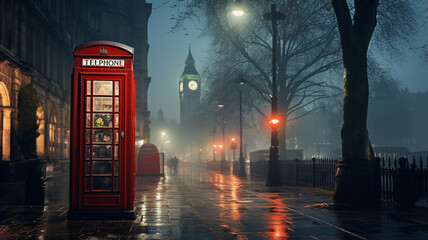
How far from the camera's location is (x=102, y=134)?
8953 millimetres

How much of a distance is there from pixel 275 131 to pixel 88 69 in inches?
529

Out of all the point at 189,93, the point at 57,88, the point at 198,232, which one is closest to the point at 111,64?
the point at 198,232

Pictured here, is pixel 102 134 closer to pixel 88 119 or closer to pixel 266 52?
pixel 88 119

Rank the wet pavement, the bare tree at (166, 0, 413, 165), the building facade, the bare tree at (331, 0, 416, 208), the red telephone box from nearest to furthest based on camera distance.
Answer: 1. the wet pavement
2. the red telephone box
3. the bare tree at (331, 0, 416, 208)
4. the building facade
5. the bare tree at (166, 0, 413, 165)

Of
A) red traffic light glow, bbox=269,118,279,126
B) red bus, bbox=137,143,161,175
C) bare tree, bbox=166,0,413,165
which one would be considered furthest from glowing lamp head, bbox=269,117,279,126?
red bus, bbox=137,143,161,175

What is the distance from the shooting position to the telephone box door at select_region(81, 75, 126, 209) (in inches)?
351

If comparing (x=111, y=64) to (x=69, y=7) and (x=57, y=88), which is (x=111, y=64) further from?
(x=69, y=7)

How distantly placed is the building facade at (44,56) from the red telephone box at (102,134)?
1405 cm

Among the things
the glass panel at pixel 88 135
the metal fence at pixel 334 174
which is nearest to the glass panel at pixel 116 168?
the glass panel at pixel 88 135

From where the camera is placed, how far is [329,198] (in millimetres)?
14594

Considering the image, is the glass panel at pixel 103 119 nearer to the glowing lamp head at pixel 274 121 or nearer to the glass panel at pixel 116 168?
the glass panel at pixel 116 168

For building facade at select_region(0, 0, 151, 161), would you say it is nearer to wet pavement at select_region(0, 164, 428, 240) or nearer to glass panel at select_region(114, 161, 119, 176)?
wet pavement at select_region(0, 164, 428, 240)

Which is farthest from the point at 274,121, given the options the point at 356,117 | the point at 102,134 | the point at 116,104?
the point at 102,134

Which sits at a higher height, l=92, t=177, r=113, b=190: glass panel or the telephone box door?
the telephone box door
